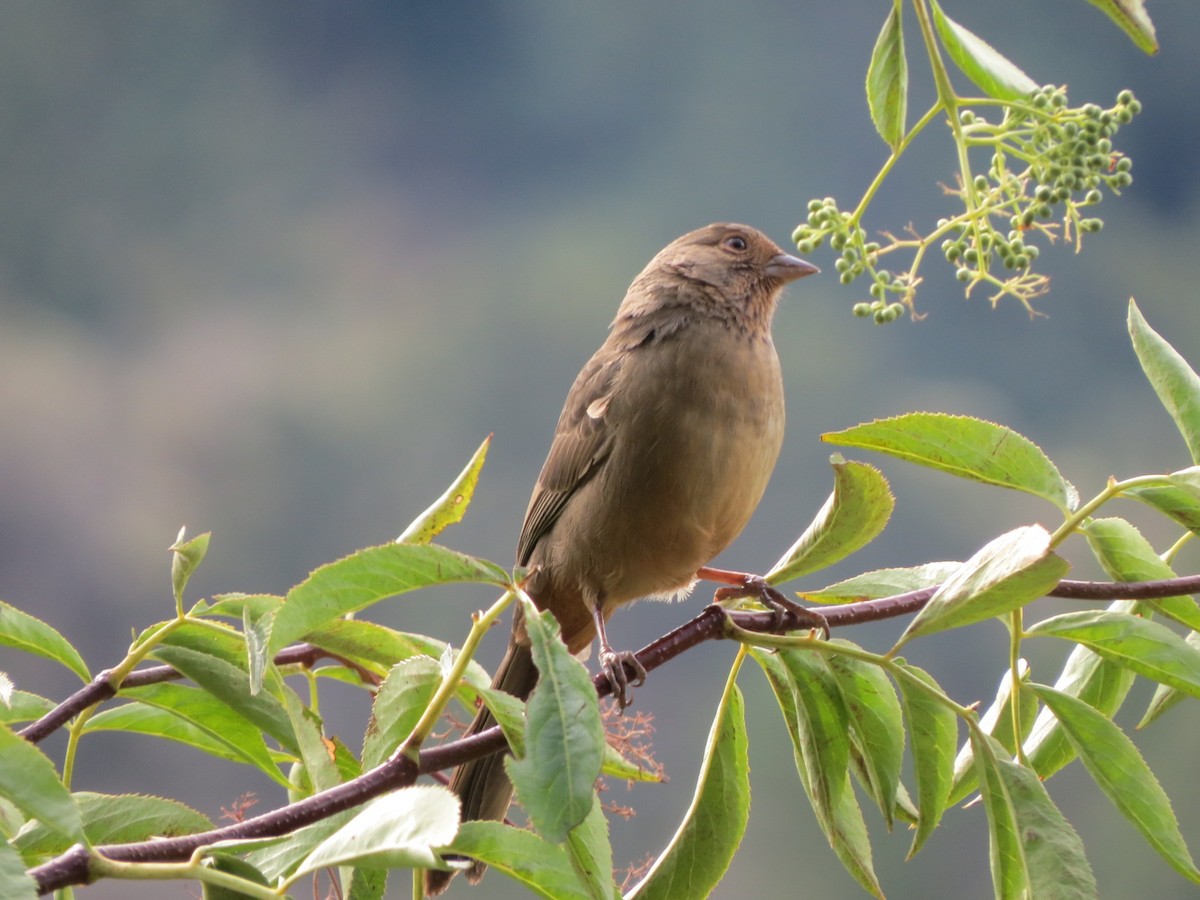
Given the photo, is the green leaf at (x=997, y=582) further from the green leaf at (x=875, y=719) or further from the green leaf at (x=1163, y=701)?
the green leaf at (x=1163, y=701)

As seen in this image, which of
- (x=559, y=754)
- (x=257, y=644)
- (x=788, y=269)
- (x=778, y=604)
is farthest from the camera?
(x=788, y=269)

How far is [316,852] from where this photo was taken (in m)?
1.03

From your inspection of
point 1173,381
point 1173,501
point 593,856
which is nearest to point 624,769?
point 593,856

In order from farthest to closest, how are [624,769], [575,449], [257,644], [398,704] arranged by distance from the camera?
[575,449]
[624,769]
[398,704]
[257,644]

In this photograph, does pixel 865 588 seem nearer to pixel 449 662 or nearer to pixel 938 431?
pixel 938 431

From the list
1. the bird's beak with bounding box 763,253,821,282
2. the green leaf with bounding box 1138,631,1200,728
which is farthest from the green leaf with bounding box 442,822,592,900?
the bird's beak with bounding box 763,253,821,282

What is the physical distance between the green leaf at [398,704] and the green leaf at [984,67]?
1.04m

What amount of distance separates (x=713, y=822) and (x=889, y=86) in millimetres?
953

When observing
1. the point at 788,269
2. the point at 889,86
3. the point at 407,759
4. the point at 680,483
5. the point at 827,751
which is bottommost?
the point at 407,759

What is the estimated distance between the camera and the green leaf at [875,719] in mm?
1361

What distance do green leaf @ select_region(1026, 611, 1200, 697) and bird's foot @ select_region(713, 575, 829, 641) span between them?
24 centimetres

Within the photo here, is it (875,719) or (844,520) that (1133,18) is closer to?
(844,520)

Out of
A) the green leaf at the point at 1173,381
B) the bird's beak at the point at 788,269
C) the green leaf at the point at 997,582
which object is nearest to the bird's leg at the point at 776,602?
the green leaf at the point at 997,582

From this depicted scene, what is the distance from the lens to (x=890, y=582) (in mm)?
1522
